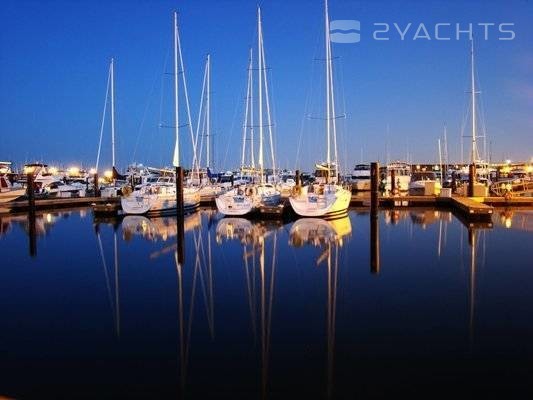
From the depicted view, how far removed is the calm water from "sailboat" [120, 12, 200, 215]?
1127cm

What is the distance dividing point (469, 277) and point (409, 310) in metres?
3.83

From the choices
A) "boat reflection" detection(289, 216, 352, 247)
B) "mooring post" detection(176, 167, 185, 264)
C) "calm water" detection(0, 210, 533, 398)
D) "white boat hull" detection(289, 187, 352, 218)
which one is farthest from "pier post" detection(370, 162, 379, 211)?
"mooring post" detection(176, 167, 185, 264)

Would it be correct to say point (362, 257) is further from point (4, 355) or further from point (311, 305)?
point (4, 355)

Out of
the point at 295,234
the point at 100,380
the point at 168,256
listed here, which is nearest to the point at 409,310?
the point at 100,380

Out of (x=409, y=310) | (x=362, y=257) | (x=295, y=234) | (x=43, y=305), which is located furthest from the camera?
(x=295, y=234)

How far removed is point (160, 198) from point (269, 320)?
22456 millimetres

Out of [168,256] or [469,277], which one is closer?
[469,277]

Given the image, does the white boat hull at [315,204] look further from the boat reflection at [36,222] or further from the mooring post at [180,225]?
the boat reflection at [36,222]

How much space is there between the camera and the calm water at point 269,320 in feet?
21.0

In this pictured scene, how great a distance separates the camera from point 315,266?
14.3 metres

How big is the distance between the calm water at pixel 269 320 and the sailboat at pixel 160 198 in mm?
11269

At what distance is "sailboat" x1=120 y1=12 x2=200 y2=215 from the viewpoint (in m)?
30.0

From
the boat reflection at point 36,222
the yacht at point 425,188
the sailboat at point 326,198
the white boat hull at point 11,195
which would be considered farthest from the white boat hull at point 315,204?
the white boat hull at point 11,195

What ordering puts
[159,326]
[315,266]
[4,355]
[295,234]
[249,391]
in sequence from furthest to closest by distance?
[295,234] < [315,266] < [159,326] < [4,355] < [249,391]
